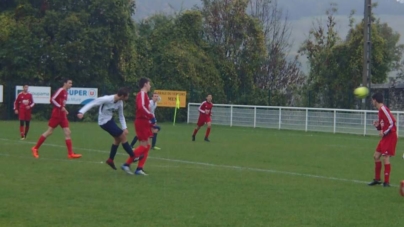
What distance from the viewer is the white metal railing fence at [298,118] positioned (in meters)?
34.9

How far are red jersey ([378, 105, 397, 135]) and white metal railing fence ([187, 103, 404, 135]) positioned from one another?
63.4 feet

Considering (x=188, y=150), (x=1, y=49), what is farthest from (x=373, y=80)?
(x=188, y=150)

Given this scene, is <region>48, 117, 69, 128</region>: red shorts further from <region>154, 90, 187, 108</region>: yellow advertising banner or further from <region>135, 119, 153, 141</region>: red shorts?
<region>154, 90, 187, 108</region>: yellow advertising banner

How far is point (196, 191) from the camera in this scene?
12.2 metres

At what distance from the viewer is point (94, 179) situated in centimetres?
1359

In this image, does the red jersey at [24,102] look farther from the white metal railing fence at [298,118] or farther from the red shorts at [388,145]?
the white metal railing fence at [298,118]

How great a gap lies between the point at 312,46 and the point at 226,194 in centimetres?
5180

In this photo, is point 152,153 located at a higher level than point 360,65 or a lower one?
lower

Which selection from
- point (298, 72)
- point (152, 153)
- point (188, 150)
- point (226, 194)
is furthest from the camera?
point (298, 72)

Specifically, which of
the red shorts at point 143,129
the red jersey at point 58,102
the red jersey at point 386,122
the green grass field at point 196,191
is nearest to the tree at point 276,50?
the green grass field at point 196,191

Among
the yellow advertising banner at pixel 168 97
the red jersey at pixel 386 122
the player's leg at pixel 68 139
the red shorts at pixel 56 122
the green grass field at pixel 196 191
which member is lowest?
the green grass field at pixel 196 191

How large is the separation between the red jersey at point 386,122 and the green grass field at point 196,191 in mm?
1039

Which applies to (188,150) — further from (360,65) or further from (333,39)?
(333,39)

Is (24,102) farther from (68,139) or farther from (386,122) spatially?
(386,122)
